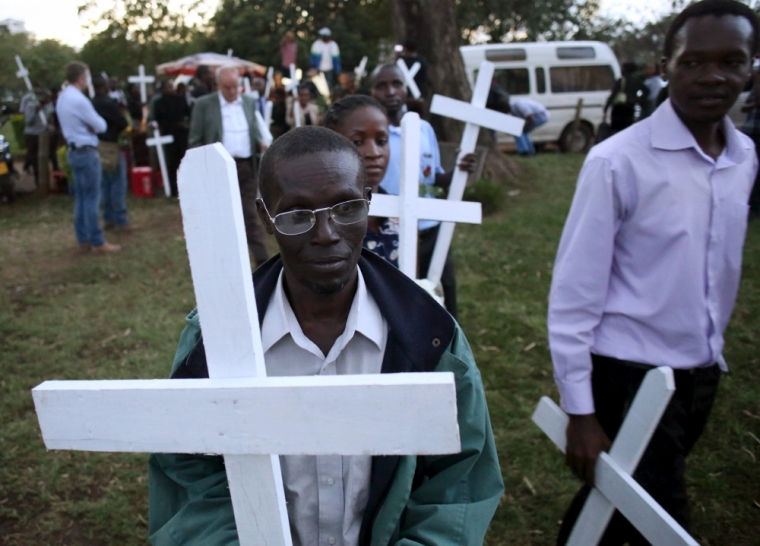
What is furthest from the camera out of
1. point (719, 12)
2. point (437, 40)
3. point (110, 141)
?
point (437, 40)

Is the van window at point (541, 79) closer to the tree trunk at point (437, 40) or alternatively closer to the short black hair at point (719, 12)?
the tree trunk at point (437, 40)

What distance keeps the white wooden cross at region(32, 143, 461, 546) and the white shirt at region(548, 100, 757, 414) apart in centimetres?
106

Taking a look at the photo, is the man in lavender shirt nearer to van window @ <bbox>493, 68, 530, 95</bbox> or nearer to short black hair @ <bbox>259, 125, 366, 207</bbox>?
short black hair @ <bbox>259, 125, 366, 207</bbox>

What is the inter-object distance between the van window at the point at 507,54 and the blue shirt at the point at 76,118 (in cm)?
966

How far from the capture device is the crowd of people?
1.31 m

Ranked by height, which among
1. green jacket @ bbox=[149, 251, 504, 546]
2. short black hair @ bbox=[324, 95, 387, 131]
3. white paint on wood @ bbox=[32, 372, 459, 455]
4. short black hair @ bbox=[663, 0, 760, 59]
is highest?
short black hair @ bbox=[663, 0, 760, 59]

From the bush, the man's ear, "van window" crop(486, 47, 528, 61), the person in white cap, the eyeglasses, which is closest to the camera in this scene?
the eyeglasses

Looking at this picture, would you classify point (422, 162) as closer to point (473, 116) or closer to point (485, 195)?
point (473, 116)

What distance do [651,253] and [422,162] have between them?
76.0 inches

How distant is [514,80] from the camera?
14477 millimetres

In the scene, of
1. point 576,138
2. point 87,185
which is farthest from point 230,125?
point 576,138

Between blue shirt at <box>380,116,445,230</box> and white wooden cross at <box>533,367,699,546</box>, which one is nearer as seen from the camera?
white wooden cross at <box>533,367,699,546</box>

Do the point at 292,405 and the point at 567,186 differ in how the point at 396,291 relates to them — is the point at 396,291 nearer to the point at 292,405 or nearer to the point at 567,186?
the point at 292,405

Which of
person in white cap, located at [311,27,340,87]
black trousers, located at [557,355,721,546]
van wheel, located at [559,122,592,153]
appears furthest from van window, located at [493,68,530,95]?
black trousers, located at [557,355,721,546]
